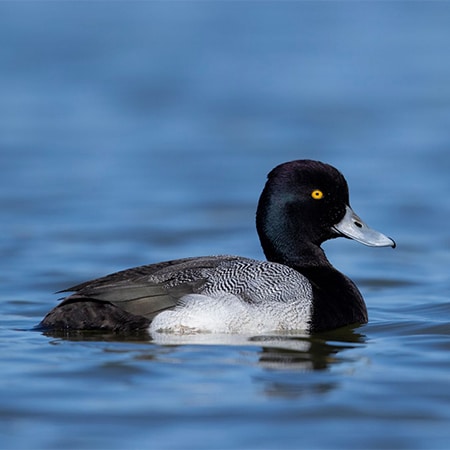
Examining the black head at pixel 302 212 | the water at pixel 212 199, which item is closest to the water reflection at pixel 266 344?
the water at pixel 212 199

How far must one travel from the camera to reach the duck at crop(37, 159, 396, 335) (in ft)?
32.4

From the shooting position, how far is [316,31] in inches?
1280

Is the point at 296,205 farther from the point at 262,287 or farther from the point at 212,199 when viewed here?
the point at 212,199

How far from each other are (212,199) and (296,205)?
22.2 feet

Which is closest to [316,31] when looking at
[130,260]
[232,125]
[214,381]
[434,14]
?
[434,14]

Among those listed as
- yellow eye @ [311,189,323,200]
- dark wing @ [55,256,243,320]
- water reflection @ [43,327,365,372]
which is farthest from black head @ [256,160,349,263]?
water reflection @ [43,327,365,372]

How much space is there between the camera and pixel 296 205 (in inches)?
433

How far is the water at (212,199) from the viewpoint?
8203 millimetres

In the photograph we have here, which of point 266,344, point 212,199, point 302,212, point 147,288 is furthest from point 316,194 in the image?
point 212,199

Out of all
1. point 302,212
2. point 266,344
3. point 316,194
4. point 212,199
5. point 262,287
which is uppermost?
point 212,199

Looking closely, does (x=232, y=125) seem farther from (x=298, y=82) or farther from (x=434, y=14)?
(x=434, y=14)

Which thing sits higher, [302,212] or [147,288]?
[302,212]

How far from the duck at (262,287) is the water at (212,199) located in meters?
0.16

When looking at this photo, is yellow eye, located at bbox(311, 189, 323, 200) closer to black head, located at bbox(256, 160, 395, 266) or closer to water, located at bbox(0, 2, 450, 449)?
black head, located at bbox(256, 160, 395, 266)
